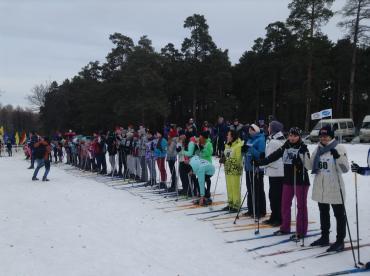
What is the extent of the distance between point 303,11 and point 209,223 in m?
31.1

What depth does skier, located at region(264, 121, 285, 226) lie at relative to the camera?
7582 mm

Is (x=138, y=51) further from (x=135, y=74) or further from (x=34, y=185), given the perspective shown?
(x=34, y=185)

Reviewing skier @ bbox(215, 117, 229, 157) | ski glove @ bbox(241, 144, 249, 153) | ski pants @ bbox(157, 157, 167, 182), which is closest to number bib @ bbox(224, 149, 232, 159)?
ski glove @ bbox(241, 144, 249, 153)

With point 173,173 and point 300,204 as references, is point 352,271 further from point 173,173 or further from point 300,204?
point 173,173

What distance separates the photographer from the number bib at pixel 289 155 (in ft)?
22.5

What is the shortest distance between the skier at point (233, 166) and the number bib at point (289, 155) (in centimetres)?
195

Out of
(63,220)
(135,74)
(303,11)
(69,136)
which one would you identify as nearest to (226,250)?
(63,220)

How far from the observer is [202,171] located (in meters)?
9.84

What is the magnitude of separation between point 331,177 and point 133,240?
12.2 ft

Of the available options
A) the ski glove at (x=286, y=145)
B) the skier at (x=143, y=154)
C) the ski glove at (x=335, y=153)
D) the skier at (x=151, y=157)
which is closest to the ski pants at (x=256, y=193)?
the ski glove at (x=286, y=145)

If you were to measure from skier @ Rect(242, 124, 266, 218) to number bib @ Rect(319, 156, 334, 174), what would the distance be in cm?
177

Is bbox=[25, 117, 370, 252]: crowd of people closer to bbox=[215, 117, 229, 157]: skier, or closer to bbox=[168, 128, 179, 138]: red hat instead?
bbox=[168, 128, 179, 138]: red hat

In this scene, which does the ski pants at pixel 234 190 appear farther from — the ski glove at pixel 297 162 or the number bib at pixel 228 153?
the ski glove at pixel 297 162

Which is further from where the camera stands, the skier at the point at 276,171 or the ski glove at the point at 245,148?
the ski glove at the point at 245,148
